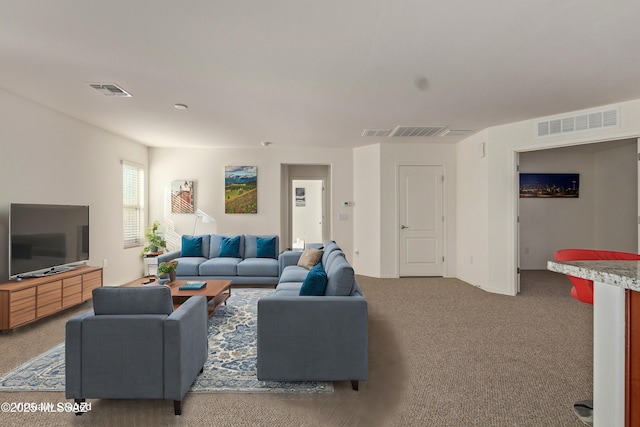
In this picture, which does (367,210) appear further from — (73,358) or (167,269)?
(73,358)

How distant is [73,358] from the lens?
6.57ft

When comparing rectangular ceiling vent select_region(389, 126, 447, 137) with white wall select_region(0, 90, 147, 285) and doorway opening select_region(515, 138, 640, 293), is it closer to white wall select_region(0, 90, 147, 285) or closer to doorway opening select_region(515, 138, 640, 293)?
doorway opening select_region(515, 138, 640, 293)

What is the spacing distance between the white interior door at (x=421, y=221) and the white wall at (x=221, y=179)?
140 cm

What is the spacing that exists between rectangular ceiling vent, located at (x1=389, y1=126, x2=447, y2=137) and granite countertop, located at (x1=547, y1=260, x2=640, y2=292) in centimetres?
401

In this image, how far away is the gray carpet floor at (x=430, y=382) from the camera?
203 cm

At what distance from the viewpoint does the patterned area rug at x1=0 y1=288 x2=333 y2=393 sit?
2340 millimetres

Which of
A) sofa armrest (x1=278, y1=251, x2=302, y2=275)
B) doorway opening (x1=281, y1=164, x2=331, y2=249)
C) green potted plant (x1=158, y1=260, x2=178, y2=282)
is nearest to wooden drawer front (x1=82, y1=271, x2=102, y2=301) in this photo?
green potted plant (x1=158, y1=260, x2=178, y2=282)

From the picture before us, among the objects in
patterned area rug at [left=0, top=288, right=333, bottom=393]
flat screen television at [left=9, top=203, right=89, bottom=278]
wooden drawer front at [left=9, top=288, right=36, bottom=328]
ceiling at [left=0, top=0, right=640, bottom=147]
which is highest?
ceiling at [left=0, top=0, right=640, bottom=147]

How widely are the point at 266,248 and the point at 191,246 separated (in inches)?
53.2

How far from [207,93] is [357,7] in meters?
2.18

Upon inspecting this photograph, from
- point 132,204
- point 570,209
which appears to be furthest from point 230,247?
point 570,209

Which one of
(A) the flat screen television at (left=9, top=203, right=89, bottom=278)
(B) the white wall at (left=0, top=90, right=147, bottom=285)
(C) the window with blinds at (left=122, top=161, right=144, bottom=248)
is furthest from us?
(C) the window with blinds at (left=122, top=161, right=144, bottom=248)

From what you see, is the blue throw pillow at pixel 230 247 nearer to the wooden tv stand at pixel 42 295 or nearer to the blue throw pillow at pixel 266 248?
the blue throw pillow at pixel 266 248

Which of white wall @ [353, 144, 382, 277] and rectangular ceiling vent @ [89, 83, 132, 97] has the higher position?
rectangular ceiling vent @ [89, 83, 132, 97]
